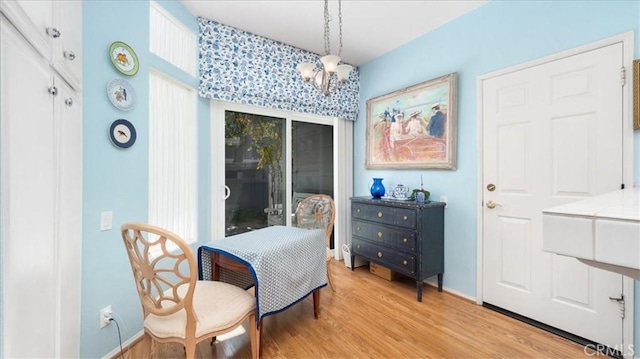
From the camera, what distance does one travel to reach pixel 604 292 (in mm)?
1845

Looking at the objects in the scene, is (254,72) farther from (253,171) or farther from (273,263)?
(273,263)

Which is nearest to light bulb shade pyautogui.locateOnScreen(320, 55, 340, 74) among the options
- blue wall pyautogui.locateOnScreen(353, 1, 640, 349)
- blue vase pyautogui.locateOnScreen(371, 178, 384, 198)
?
blue wall pyautogui.locateOnScreen(353, 1, 640, 349)

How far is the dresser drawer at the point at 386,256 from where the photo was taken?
8.92 feet

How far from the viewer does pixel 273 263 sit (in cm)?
175

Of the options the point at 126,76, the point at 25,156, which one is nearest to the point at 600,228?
the point at 25,156

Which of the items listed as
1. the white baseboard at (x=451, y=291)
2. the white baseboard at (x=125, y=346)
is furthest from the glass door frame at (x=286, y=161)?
the white baseboard at (x=451, y=291)

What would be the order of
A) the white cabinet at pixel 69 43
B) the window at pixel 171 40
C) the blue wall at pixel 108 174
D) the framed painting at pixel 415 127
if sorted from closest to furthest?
the white cabinet at pixel 69 43, the blue wall at pixel 108 174, the window at pixel 171 40, the framed painting at pixel 415 127

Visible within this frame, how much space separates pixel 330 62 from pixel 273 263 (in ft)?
4.64

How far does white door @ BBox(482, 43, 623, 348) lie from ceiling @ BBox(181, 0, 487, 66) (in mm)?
897

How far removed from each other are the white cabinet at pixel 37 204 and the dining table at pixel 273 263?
2.53 feet

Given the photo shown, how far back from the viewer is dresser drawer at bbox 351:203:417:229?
8.86 feet

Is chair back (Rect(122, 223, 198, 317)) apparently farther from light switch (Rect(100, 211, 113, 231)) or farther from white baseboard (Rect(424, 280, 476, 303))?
white baseboard (Rect(424, 280, 476, 303))

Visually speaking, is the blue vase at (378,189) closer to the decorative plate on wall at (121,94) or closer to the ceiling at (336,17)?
the ceiling at (336,17)

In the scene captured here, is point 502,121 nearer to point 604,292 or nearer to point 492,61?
point 492,61
